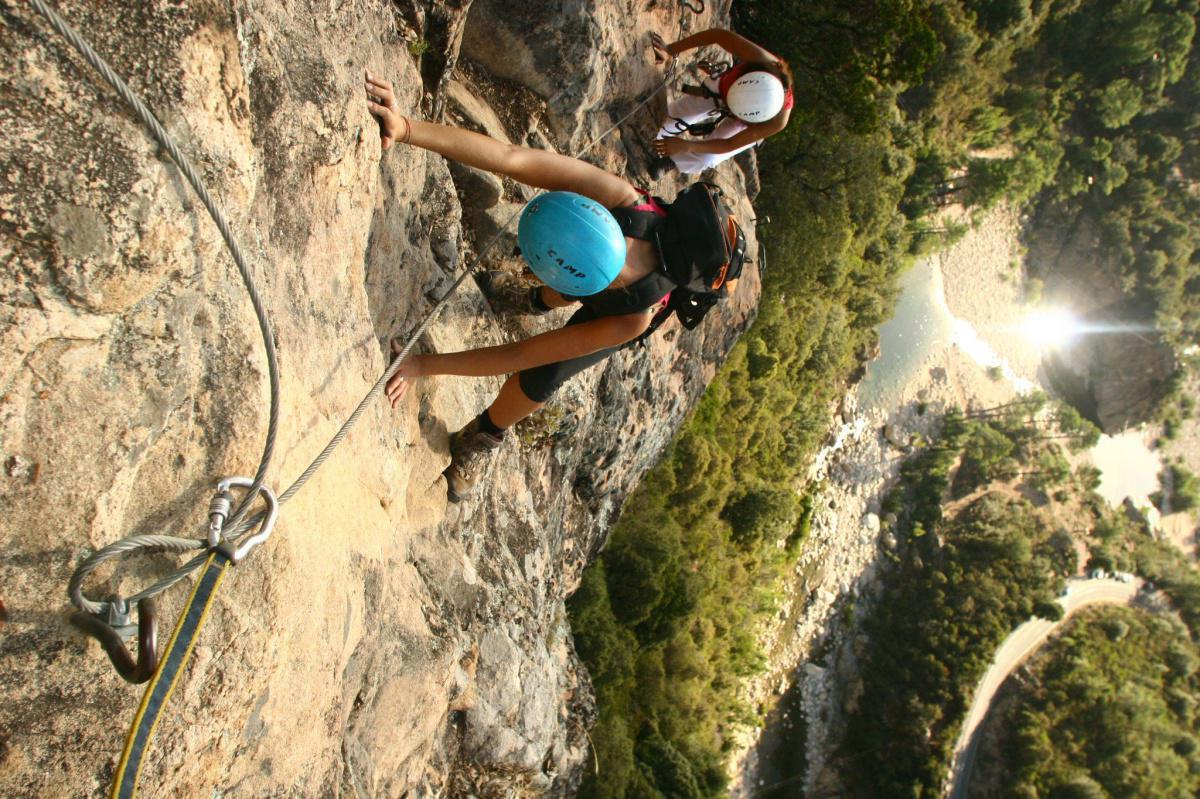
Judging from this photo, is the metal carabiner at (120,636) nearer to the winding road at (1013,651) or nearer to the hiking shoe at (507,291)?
the hiking shoe at (507,291)

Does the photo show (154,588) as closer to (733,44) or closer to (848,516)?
(733,44)

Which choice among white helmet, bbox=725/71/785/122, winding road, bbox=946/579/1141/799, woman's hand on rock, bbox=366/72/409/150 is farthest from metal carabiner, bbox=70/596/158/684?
winding road, bbox=946/579/1141/799

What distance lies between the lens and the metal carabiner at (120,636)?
1.89 meters

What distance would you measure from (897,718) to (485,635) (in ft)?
62.1

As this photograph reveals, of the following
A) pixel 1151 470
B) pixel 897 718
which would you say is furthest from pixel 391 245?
pixel 1151 470

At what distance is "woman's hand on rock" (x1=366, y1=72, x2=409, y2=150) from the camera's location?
3273 mm

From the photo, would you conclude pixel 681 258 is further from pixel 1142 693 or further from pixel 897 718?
pixel 1142 693

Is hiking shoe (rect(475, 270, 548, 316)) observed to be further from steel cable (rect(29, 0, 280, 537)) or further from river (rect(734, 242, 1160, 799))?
river (rect(734, 242, 1160, 799))

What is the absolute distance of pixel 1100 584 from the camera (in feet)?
79.2

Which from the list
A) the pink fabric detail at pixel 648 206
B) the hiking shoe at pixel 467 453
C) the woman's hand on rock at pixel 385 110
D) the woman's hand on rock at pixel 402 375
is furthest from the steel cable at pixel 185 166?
the hiking shoe at pixel 467 453

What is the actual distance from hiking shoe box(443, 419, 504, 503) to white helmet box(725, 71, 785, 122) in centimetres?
391

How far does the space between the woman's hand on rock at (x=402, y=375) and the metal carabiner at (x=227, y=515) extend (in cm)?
152

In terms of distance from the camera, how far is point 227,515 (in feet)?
6.76

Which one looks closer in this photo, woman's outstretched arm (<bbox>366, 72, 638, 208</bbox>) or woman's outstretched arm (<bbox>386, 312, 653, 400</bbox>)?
woman's outstretched arm (<bbox>366, 72, 638, 208</bbox>)
